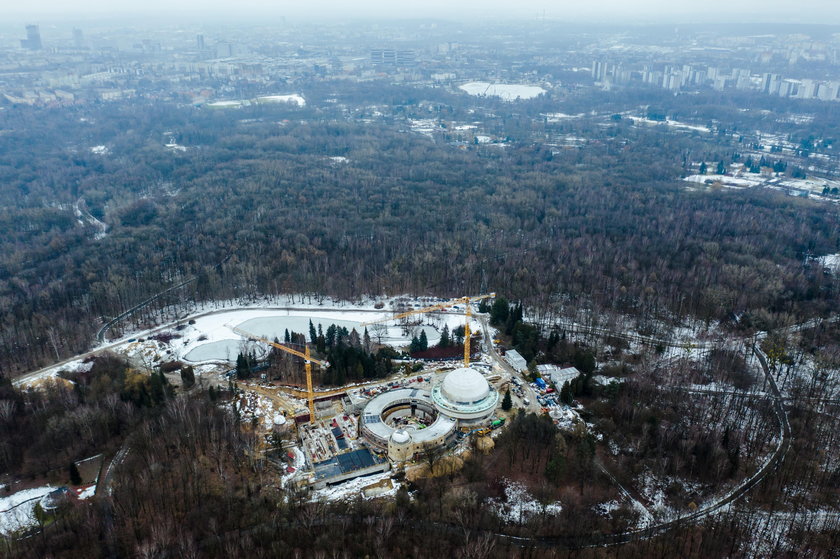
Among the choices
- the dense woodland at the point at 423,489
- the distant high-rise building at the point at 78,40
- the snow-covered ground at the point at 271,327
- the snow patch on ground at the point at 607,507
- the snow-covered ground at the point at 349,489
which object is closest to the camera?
the dense woodland at the point at 423,489

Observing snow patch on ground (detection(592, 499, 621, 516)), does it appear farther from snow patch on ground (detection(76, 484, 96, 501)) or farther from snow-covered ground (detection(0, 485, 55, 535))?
snow-covered ground (detection(0, 485, 55, 535))

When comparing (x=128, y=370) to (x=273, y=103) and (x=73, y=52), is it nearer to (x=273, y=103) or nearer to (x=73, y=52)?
(x=273, y=103)

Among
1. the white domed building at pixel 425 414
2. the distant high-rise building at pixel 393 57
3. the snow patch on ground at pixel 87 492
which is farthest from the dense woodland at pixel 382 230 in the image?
the distant high-rise building at pixel 393 57

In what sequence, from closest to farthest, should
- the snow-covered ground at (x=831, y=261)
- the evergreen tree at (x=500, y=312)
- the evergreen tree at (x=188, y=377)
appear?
the evergreen tree at (x=188, y=377) → the evergreen tree at (x=500, y=312) → the snow-covered ground at (x=831, y=261)

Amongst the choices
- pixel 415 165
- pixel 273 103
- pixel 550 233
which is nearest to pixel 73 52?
pixel 273 103

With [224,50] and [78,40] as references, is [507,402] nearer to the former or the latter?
[224,50]

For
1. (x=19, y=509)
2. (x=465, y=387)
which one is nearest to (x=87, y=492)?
(x=19, y=509)

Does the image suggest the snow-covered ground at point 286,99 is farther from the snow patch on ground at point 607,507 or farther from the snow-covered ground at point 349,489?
the snow patch on ground at point 607,507
